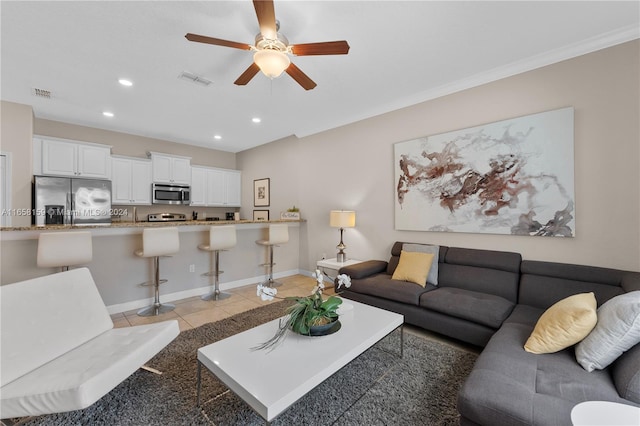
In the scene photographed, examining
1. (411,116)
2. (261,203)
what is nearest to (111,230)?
(261,203)

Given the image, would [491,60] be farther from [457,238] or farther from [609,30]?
[457,238]

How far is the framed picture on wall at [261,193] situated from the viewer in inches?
235

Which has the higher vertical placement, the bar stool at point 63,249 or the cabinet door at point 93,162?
the cabinet door at point 93,162

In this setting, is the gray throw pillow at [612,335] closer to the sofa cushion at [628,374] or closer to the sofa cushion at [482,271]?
the sofa cushion at [628,374]

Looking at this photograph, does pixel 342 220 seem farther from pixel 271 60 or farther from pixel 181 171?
pixel 181 171

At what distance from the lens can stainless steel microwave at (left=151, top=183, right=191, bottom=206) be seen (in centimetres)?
532

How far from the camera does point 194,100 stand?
12.1ft

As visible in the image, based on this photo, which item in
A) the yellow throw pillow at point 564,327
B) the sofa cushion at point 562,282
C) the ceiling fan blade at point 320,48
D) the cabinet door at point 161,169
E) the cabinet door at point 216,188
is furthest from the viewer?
the cabinet door at point 216,188

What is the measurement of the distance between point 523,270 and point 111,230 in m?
4.58

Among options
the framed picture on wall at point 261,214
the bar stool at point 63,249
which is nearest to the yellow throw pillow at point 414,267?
the bar stool at point 63,249

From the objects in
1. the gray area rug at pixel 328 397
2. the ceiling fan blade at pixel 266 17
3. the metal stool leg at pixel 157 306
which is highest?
the ceiling fan blade at pixel 266 17

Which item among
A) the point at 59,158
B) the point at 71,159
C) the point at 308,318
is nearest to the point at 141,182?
the point at 71,159

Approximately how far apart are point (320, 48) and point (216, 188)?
4.94 m

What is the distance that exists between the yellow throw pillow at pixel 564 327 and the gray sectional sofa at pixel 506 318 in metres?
0.06
